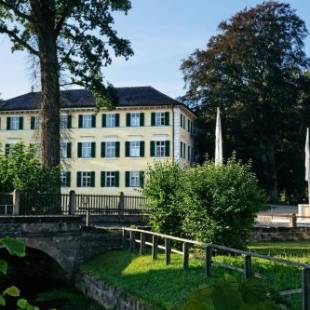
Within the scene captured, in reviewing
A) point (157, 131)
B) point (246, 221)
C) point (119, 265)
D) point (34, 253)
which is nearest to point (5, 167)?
point (34, 253)

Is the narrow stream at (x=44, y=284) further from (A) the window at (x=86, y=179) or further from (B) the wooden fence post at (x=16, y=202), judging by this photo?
(A) the window at (x=86, y=179)

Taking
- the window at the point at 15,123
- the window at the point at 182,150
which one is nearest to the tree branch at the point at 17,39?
the window at the point at 182,150

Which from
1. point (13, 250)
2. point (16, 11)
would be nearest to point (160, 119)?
point (16, 11)

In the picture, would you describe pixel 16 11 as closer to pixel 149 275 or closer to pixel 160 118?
pixel 149 275

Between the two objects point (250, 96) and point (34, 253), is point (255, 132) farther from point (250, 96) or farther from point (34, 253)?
point (34, 253)

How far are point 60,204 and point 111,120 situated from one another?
32357 mm

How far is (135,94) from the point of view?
184ft

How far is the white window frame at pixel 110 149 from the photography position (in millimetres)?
54250

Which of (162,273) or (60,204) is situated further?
(60,204)

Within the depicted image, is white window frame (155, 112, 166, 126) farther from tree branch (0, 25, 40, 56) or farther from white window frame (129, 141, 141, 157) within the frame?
tree branch (0, 25, 40, 56)

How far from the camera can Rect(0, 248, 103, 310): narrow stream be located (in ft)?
56.2

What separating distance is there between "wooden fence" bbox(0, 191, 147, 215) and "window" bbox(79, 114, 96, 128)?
2648cm

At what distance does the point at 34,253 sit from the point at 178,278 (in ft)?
29.0

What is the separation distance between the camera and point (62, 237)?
19.6 metres
